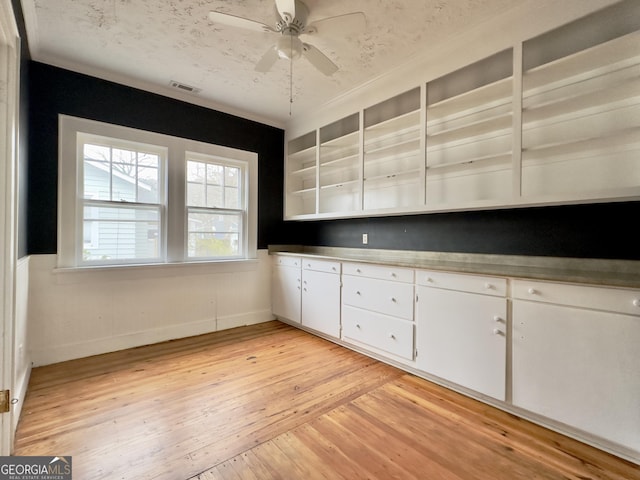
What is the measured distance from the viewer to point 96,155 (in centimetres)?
293

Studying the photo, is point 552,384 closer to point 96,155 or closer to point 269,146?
point 269,146

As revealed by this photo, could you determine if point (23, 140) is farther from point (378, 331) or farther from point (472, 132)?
point (472, 132)

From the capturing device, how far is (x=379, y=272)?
277 centimetres

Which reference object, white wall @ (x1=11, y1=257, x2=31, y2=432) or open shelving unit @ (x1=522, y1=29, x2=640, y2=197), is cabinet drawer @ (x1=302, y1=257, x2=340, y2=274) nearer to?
open shelving unit @ (x1=522, y1=29, x2=640, y2=197)

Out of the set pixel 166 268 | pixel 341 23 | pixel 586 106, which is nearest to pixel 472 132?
pixel 586 106

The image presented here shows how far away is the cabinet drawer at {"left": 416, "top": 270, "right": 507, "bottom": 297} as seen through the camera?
2.01m

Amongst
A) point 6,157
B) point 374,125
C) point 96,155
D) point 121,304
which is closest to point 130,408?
point 121,304

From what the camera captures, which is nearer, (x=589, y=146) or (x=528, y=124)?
(x=589, y=146)

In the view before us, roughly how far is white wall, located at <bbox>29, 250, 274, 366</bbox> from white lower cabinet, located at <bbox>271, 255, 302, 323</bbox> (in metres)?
0.17

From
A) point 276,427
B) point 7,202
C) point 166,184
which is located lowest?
point 276,427

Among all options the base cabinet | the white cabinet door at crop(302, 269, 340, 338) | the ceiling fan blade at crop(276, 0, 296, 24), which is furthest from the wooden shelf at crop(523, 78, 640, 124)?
the white cabinet door at crop(302, 269, 340, 338)

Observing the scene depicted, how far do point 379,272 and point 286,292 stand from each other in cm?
156

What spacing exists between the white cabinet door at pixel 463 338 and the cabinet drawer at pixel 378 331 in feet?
0.39

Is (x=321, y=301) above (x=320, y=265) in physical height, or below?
below
